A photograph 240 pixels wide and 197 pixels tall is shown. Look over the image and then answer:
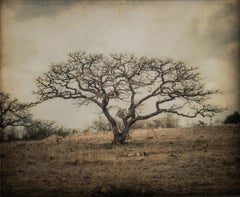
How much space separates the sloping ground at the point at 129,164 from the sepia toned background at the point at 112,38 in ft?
1.59

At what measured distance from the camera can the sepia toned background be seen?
9.93 metres

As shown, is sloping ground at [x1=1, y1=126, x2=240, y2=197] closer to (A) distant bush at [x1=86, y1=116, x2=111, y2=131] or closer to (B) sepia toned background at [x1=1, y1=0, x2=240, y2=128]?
(A) distant bush at [x1=86, y1=116, x2=111, y2=131]

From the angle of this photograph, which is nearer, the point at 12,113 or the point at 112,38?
the point at 12,113

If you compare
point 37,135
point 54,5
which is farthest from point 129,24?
point 37,135

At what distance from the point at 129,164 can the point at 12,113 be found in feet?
8.67

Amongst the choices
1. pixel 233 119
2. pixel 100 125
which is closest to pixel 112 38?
pixel 100 125

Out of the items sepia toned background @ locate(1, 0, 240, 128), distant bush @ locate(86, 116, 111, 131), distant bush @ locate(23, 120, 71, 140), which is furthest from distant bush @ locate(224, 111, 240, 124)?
distant bush @ locate(23, 120, 71, 140)

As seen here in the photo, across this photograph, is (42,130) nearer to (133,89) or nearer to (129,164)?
(129,164)

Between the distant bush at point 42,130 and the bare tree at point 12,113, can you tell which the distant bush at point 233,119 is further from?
the bare tree at point 12,113

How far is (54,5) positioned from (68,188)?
3765mm

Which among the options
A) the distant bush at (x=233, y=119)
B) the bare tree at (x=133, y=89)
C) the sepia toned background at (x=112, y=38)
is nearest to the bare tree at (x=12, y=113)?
the sepia toned background at (x=112, y=38)

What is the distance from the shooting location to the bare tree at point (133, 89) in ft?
34.0

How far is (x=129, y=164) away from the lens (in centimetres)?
1002

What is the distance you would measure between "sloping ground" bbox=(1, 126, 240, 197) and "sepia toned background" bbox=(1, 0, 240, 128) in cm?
49
